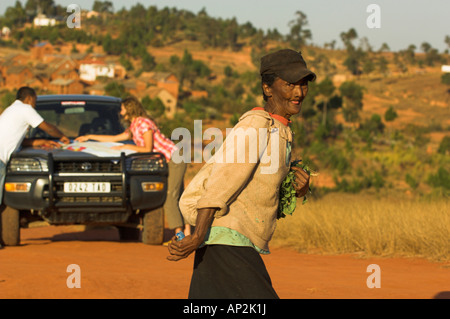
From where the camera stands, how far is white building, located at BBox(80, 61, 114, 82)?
90.0 meters

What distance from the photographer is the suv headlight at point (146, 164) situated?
Result: 30.5 feet

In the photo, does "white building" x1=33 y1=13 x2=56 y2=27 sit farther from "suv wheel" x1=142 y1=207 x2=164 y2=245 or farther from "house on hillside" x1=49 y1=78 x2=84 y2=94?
"suv wheel" x1=142 y1=207 x2=164 y2=245

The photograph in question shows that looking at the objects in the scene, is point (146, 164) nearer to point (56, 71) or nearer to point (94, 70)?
point (56, 71)

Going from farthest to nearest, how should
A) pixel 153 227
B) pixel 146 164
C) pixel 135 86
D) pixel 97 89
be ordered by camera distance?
pixel 135 86
pixel 97 89
pixel 153 227
pixel 146 164

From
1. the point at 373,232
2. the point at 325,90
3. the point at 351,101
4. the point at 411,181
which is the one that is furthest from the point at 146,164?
the point at 351,101

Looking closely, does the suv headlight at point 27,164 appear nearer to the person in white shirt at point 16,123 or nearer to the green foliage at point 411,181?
the person in white shirt at point 16,123

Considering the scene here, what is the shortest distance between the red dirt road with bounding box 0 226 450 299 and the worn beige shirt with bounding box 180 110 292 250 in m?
2.76

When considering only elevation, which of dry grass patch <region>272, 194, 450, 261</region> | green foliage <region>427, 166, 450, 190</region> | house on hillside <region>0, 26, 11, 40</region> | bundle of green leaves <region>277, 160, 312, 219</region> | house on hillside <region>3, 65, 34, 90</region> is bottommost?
green foliage <region>427, 166, 450, 190</region>

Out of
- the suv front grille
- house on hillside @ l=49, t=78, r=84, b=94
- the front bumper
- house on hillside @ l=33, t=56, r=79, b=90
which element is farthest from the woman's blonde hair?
house on hillside @ l=33, t=56, r=79, b=90

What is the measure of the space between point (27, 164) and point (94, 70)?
274 ft

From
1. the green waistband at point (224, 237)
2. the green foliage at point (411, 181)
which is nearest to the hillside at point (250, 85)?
the green foliage at point (411, 181)

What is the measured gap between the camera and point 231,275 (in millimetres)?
3406
